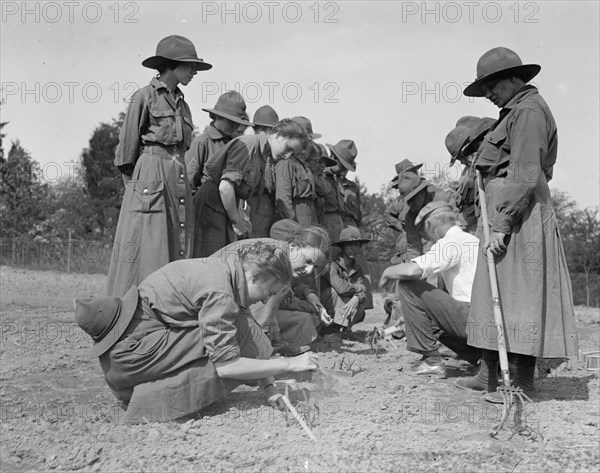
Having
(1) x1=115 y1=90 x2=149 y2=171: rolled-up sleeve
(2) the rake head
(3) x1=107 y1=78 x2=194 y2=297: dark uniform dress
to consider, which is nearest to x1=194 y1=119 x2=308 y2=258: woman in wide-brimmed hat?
(3) x1=107 y1=78 x2=194 y2=297: dark uniform dress

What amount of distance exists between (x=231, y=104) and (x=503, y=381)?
3644 mm

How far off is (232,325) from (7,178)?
32.2 meters

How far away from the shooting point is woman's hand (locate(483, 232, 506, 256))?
4.64m

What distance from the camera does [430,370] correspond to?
5.52 m

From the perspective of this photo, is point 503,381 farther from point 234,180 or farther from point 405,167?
point 405,167

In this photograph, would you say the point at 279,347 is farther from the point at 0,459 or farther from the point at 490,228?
the point at 0,459

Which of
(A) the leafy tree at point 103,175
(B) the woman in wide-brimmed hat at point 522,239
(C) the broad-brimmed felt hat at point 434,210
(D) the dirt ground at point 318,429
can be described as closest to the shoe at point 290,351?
(D) the dirt ground at point 318,429

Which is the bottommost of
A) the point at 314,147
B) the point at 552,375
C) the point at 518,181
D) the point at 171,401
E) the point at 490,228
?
the point at 552,375

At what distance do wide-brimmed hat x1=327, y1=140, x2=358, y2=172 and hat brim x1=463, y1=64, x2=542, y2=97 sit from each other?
144 inches

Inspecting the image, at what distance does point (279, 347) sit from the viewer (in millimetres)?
5766

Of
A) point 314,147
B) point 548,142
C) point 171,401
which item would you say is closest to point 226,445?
point 171,401

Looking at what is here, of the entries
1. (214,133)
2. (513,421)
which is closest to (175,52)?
(214,133)

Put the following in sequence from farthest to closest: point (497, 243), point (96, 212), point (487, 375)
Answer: point (96, 212) → point (487, 375) → point (497, 243)

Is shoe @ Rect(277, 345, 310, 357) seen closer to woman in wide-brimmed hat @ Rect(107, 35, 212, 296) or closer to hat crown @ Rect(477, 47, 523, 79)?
woman in wide-brimmed hat @ Rect(107, 35, 212, 296)
